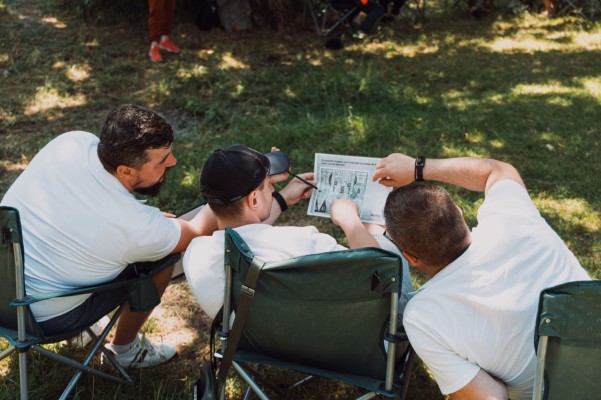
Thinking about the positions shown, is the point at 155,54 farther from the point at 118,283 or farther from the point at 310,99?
the point at 118,283

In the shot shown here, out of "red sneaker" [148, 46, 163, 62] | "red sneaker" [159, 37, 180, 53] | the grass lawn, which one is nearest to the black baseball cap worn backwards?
the grass lawn

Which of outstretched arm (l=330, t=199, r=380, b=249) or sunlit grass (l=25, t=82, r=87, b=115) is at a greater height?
outstretched arm (l=330, t=199, r=380, b=249)

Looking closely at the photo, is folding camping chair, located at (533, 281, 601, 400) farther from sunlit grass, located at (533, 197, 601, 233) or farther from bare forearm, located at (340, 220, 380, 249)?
sunlit grass, located at (533, 197, 601, 233)

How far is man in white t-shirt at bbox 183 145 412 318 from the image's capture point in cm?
228

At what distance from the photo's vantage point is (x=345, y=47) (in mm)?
7777

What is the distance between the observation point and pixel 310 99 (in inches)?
247

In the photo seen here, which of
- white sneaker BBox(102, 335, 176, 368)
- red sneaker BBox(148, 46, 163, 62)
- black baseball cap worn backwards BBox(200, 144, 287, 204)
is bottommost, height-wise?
white sneaker BBox(102, 335, 176, 368)

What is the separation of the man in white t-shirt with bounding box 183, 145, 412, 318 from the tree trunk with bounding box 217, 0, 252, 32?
19.6 ft

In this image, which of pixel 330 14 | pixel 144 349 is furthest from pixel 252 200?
pixel 330 14

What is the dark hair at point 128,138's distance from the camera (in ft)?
8.57

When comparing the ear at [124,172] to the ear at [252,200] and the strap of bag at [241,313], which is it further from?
the strap of bag at [241,313]

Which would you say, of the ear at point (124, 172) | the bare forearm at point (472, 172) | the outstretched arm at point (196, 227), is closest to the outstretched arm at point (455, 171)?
the bare forearm at point (472, 172)

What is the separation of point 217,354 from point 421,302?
0.83 m

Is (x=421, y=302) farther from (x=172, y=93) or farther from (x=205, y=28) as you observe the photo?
(x=205, y=28)
